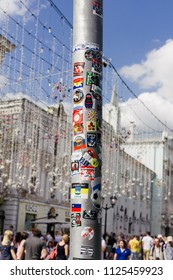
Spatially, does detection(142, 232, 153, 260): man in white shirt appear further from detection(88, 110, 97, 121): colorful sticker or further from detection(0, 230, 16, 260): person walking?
detection(88, 110, 97, 121): colorful sticker

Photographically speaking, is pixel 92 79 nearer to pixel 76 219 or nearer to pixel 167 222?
pixel 76 219

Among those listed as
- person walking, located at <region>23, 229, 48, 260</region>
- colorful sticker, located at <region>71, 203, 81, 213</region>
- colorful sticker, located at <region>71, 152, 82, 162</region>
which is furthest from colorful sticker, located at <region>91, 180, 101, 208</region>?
person walking, located at <region>23, 229, 48, 260</region>

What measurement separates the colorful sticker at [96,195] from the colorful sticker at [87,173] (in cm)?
19

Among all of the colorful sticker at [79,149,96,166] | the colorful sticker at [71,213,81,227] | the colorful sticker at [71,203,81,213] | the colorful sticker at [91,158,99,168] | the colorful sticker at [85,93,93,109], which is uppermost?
the colorful sticker at [85,93,93,109]

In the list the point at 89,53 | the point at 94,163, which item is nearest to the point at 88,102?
the point at 89,53

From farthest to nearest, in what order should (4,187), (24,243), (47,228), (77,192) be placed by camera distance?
(47,228), (4,187), (24,243), (77,192)

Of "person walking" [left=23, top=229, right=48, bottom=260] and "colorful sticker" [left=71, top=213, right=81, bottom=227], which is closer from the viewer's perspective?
"colorful sticker" [left=71, top=213, right=81, bottom=227]

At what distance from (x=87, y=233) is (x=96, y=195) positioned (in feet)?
2.22

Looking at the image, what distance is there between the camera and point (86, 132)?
9.05 m

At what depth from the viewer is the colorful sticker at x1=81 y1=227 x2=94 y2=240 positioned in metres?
8.87

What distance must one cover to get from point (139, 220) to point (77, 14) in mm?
54586

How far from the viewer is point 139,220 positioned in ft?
204
